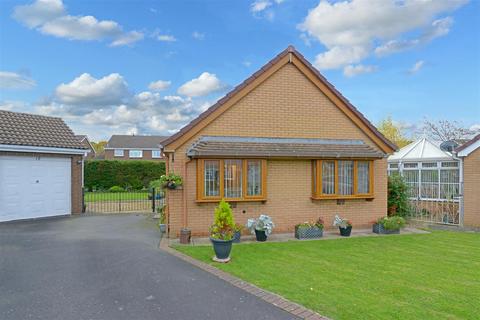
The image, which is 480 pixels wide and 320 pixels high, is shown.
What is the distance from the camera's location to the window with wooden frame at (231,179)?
10453mm

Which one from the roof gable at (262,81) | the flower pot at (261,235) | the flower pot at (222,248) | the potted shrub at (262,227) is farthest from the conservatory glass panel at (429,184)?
the flower pot at (222,248)

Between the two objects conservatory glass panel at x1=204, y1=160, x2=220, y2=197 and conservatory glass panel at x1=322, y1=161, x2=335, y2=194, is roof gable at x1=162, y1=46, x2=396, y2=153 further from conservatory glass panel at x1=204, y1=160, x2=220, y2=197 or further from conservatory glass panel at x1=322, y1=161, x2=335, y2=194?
conservatory glass panel at x1=322, y1=161, x2=335, y2=194

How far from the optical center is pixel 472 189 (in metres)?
13.2

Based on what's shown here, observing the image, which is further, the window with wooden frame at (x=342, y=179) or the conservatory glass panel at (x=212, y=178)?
the window with wooden frame at (x=342, y=179)

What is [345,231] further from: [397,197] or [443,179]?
[443,179]

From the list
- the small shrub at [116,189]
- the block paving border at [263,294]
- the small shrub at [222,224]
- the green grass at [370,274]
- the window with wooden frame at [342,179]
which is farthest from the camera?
the small shrub at [116,189]

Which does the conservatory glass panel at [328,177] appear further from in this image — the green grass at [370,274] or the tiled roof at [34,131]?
the tiled roof at [34,131]

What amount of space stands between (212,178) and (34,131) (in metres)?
→ 10.0

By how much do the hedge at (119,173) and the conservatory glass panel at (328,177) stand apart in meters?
22.8

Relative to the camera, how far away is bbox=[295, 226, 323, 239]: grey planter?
34.9 feet

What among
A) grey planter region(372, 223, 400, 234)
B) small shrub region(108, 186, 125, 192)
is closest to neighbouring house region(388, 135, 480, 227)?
grey planter region(372, 223, 400, 234)

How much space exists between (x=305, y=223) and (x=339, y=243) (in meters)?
1.41

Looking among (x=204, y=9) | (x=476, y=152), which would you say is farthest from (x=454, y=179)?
(x=204, y=9)

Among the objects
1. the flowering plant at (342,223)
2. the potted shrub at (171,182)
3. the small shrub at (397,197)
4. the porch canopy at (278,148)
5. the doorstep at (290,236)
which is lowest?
the doorstep at (290,236)
